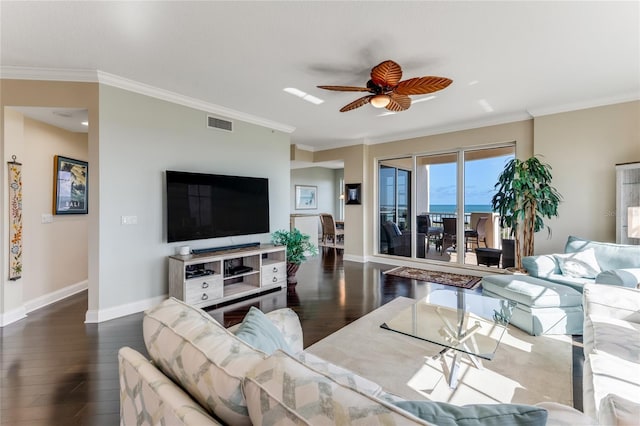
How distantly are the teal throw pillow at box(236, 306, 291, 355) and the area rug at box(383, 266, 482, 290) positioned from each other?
13.1ft

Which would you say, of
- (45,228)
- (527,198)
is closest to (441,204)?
(527,198)

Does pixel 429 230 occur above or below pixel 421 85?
below

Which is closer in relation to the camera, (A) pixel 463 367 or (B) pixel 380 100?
(A) pixel 463 367

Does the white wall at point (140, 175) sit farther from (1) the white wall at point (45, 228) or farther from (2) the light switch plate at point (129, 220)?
(1) the white wall at point (45, 228)

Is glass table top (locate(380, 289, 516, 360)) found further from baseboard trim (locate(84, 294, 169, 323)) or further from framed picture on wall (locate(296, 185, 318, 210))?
framed picture on wall (locate(296, 185, 318, 210))

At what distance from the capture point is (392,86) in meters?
2.98

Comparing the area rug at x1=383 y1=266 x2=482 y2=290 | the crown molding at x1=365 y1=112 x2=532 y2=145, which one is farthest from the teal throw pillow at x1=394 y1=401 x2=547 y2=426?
the crown molding at x1=365 y1=112 x2=532 y2=145

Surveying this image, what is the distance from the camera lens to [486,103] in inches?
167

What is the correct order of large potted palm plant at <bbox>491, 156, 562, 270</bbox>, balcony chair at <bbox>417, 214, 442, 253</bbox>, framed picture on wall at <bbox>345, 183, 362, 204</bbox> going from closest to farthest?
large potted palm plant at <bbox>491, 156, 562, 270</bbox>
balcony chair at <bbox>417, 214, 442, 253</bbox>
framed picture on wall at <bbox>345, 183, 362, 204</bbox>

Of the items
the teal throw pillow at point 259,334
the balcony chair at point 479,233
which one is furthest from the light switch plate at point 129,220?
the balcony chair at point 479,233

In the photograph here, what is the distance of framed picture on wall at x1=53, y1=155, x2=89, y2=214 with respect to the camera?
3.94 m

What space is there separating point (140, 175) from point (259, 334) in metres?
3.09

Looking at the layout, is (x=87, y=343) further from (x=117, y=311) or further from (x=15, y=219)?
(x=15, y=219)

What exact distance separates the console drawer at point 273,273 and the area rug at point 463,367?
1.62 metres
